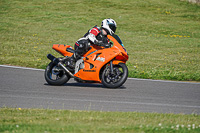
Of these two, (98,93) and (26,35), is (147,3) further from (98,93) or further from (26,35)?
(98,93)

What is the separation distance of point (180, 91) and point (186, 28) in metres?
19.1

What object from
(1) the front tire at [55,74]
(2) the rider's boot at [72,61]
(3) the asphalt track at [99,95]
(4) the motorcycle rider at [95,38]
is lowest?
(3) the asphalt track at [99,95]

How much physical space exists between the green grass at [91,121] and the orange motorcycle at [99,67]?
2476mm

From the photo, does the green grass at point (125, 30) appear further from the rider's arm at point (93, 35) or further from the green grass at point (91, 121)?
the green grass at point (91, 121)

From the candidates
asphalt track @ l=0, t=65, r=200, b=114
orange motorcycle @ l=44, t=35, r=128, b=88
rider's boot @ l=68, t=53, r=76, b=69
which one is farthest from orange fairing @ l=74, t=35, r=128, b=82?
asphalt track @ l=0, t=65, r=200, b=114

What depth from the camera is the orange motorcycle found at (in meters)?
8.51

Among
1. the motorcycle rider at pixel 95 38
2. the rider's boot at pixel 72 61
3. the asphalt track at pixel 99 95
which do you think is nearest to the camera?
the asphalt track at pixel 99 95

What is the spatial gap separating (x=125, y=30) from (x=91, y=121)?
20452 mm

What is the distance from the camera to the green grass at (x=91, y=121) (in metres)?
4.84

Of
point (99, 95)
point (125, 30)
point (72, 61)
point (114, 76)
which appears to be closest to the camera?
point (99, 95)

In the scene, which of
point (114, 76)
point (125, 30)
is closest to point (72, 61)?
point (114, 76)

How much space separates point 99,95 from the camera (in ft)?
26.2

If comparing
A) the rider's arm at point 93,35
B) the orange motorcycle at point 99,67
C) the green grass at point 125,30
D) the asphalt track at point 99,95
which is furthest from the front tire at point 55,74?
the green grass at point 125,30

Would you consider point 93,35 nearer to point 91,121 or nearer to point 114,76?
point 114,76
